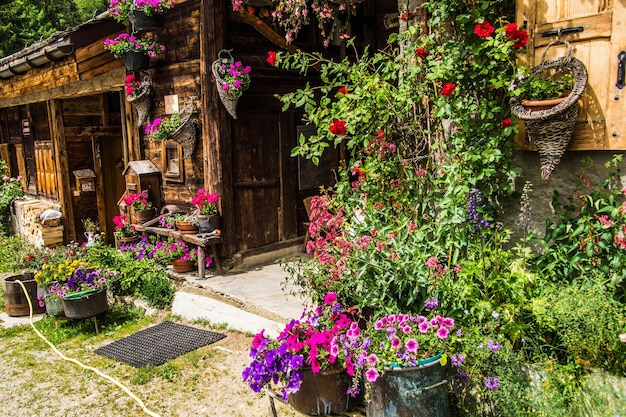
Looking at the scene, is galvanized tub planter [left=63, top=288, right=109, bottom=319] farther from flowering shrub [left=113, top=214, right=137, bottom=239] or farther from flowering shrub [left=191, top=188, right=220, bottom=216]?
flowering shrub [left=113, top=214, right=137, bottom=239]

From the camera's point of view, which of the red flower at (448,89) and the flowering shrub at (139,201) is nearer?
the red flower at (448,89)

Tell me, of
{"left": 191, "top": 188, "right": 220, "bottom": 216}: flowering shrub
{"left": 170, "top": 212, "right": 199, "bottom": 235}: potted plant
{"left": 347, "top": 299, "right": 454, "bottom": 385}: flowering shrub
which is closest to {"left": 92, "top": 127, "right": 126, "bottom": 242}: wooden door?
{"left": 170, "top": 212, "right": 199, "bottom": 235}: potted plant

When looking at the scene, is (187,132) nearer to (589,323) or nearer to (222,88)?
(222,88)

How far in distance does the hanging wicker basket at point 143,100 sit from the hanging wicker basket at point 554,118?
566 centimetres

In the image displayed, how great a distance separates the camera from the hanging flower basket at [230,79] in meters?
6.38

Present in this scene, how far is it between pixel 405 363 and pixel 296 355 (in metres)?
0.79

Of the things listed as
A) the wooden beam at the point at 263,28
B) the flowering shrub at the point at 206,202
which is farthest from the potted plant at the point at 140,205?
the wooden beam at the point at 263,28


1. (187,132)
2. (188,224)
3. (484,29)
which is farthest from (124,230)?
(484,29)

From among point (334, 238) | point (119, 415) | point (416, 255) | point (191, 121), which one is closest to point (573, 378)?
point (416, 255)

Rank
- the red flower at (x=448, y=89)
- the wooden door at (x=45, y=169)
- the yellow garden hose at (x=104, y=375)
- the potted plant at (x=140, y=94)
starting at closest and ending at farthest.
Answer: the red flower at (x=448, y=89)
the yellow garden hose at (x=104, y=375)
the potted plant at (x=140, y=94)
the wooden door at (x=45, y=169)

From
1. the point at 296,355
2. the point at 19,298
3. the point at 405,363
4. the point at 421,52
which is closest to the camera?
the point at 405,363

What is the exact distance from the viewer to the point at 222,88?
253 inches

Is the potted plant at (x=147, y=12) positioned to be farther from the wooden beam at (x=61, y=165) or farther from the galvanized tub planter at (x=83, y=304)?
the wooden beam at (x=61, y=165)

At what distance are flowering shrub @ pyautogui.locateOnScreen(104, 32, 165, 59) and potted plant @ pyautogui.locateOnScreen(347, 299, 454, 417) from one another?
5.49 metres
